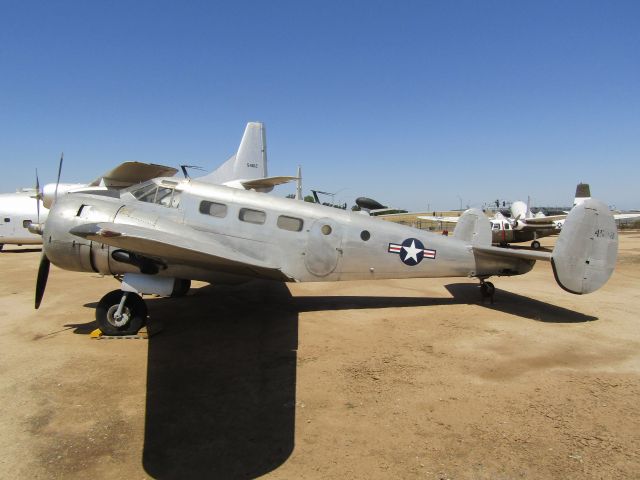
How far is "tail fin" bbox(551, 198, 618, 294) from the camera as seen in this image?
782 centimetres

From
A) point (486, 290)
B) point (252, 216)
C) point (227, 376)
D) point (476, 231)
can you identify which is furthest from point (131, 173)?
point (486, 290)

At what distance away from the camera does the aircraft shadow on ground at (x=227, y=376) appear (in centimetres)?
369

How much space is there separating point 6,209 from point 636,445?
89.6 ft

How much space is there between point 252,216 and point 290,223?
2.76 feet

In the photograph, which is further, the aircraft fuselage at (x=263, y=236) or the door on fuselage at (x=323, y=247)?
the door on fuselage at (x=323, y=247)

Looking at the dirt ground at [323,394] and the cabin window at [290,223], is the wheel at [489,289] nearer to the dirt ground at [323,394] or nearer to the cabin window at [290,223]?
A: the dirt ground at [323,394]

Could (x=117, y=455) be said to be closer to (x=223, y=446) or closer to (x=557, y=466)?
(x=223, y=446)

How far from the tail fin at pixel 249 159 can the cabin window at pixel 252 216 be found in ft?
48.8

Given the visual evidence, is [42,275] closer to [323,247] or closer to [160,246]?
[160,246]

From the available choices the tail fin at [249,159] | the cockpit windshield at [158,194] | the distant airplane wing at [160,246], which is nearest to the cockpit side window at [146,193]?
the cockpit windshield at [158,194]

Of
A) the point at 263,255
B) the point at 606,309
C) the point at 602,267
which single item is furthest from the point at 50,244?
the point at 606,309

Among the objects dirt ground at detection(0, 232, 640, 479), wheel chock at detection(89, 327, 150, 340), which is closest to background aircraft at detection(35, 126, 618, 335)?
wheel chock at detection(89, 327, 150, 340)

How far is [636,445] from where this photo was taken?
3891 millimetres

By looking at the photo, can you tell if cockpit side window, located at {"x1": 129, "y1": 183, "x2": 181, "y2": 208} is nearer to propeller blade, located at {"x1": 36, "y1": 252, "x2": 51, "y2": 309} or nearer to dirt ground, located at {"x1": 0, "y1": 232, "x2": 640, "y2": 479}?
propeller blade, located at {"x1": 36, "y1": 252, "x2": 51, "y2": 309}
